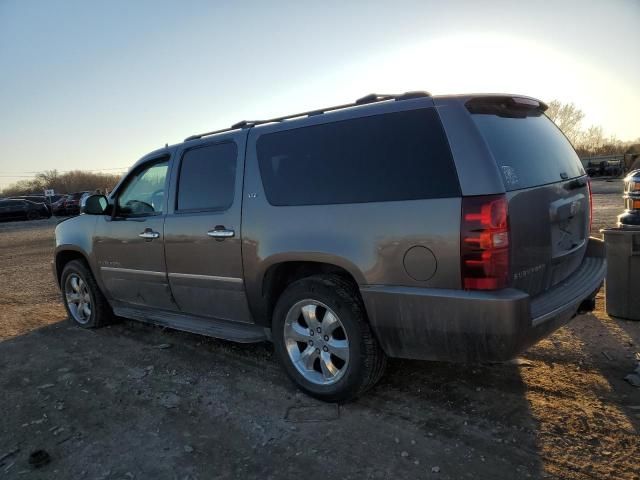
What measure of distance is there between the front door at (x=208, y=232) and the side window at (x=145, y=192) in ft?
0.85

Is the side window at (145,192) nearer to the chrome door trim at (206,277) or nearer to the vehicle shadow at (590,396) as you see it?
the chrome door trim at (206,277)

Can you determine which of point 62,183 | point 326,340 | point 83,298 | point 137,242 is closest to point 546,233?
point 326,340

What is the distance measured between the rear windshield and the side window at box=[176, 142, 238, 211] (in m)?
1.93

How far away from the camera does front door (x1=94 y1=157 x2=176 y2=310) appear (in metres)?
4.30

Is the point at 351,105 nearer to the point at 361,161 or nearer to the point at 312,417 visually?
the point at 361,161

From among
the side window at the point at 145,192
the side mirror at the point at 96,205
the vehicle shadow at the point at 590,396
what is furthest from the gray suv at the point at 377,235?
the side mirror at the point at 96,205

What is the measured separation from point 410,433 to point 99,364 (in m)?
2.89

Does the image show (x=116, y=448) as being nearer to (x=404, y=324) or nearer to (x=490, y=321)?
(x=404, y=324)

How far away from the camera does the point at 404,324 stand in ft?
9.19

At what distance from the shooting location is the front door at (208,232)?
3.66 meters

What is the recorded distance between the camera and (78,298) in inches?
214

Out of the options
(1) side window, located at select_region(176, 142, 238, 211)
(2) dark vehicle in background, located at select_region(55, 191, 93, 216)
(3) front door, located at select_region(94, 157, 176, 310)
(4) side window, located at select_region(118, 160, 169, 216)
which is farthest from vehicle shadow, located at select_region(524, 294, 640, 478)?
(2) dark vehicle in background, located at select_region(55, 191, 93, 216)

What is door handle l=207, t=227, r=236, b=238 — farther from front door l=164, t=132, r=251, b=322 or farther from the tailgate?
the tailgate

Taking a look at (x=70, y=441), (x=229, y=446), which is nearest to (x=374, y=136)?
(x=229, y=446)
